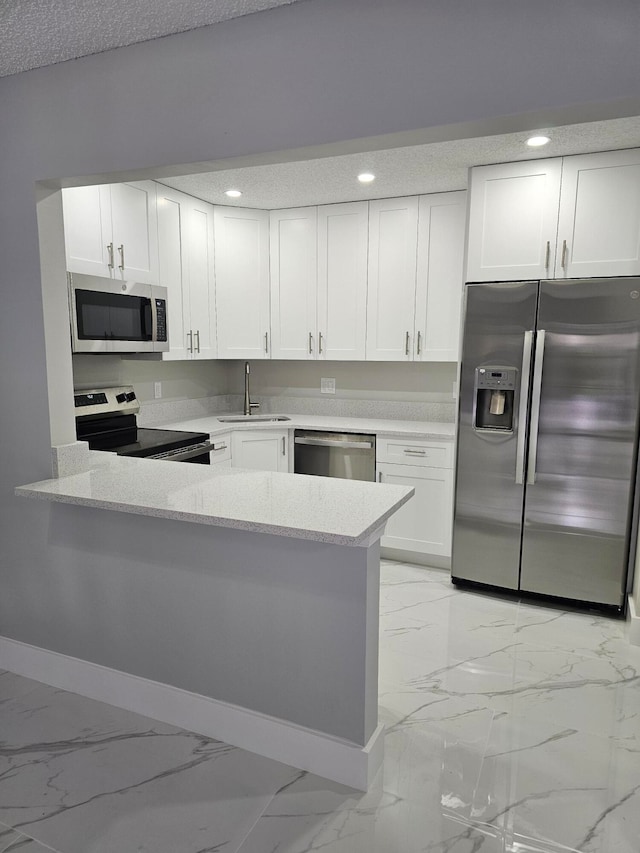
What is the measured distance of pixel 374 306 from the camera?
12.9 ft

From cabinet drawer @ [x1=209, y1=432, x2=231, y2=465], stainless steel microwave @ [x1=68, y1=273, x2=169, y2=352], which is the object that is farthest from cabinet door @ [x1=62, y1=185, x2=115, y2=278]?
cabinet drawer @ [x1=209, y1=432, x2=231, y2=465]

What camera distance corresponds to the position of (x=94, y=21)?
1698mm

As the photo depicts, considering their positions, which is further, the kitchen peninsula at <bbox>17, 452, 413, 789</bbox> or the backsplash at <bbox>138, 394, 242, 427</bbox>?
the backsplash at <bbox>138, 394, 242, 427</bbox>

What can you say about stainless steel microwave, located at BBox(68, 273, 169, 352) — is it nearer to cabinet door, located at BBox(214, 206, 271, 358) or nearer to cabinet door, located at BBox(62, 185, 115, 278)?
cabinet door, located at BBox(62, 185, 115, 278)

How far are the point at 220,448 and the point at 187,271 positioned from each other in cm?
120

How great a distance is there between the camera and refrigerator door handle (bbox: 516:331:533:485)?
3.01 m

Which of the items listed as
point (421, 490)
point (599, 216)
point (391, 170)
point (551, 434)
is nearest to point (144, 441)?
point (421, 490)

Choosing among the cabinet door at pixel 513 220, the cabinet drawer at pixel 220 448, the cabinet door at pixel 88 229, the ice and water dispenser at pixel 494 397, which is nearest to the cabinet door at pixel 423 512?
the ice and water dispenser at pixel 494 397

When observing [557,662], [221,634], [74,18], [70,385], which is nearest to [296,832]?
[221,634]

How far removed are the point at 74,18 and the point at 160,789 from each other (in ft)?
7.93

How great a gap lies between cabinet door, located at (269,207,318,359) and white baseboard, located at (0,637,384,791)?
8.43 ft

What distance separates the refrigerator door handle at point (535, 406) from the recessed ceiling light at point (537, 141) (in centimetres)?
91

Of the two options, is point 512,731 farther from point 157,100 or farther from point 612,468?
point 157,100

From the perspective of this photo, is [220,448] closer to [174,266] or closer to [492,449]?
[174,266]
